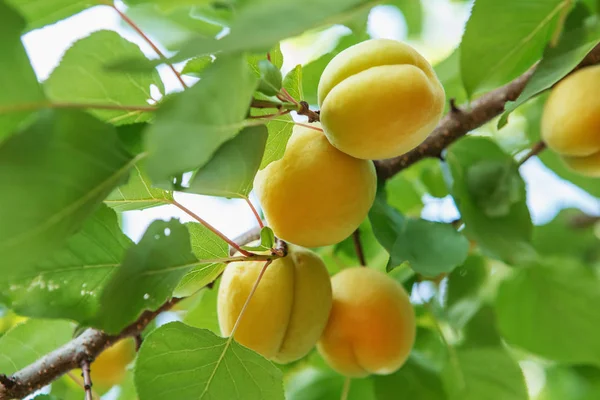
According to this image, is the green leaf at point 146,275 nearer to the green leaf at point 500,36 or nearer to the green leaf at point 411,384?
the green leaf at point 500,36

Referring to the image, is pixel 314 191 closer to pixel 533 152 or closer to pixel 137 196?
pixel 137 196

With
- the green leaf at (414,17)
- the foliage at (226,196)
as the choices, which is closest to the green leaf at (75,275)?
the foliage at (226,196)

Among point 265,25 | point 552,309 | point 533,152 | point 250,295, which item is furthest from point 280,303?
point 552,309

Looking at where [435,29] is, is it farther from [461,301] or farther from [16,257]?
[16,257]

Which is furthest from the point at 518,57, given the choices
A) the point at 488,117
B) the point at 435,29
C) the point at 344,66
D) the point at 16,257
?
the point at 435,29

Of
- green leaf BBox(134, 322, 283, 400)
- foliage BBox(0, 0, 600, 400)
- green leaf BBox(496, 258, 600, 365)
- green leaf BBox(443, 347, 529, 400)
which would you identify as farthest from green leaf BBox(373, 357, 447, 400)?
green leaf BBox(134, 322, 283, 400)

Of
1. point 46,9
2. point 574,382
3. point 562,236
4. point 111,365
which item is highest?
point 46,9

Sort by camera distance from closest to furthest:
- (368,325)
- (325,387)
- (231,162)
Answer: (231,162) < (368,325) < (325,387)
